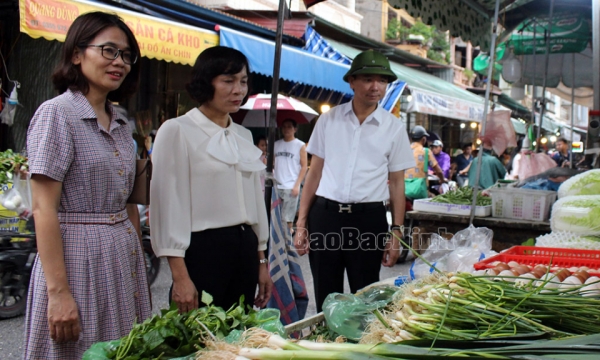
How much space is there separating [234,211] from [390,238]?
52.7 inches

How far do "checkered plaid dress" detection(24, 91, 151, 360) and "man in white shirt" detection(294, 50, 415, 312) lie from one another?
1607 mm

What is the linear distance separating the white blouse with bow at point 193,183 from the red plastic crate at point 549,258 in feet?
3.85

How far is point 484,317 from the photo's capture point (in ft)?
5.58

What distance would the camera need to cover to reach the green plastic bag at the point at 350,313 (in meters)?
2.11

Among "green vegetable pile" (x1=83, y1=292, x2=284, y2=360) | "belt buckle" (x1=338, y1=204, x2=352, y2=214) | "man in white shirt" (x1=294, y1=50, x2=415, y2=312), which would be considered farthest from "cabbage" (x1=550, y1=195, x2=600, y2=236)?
"green vegetable pile" (x1=83, y1=292, x2=284, y2=360)

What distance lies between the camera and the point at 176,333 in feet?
5.79

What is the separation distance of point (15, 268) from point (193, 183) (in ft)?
11.1

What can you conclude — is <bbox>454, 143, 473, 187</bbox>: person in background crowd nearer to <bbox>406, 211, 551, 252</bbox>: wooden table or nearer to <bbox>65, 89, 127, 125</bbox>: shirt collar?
<bbox>406, 211, 551, 252</bbox>: wooden table

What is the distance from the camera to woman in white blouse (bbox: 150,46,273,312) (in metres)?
2.51

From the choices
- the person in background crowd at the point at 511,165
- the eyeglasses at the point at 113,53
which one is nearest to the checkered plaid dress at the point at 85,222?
the eyeglasses at the point at 113,53

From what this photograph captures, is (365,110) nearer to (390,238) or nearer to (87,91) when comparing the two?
(390,238)

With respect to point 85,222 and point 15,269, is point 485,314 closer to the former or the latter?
point 85,222

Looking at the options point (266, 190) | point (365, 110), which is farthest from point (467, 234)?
point (266, 190)

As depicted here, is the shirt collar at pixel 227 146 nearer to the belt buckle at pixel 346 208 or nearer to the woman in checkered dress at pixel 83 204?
the woman in checkered dress at pixel 83 204
